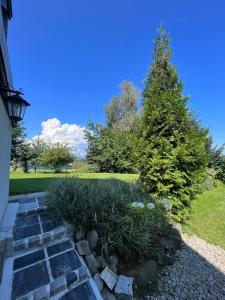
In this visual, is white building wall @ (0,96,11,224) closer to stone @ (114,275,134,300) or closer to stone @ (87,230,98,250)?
stone @ (87,230,98,250)

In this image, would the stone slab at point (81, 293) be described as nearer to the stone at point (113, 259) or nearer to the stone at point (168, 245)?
the stone at point (113, 259)

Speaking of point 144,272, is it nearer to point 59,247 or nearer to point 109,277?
point 109,277

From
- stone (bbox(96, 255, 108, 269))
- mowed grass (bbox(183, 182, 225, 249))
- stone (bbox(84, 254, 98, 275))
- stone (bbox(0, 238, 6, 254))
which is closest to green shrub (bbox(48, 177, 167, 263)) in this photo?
stone (bbox(96, 255, 108, 269))

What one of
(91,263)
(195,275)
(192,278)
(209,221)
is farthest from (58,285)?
(209,221)

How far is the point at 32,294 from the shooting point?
5.37ft

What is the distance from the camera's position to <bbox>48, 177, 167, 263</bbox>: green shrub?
263 centimetres

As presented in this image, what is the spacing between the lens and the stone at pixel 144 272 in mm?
2391

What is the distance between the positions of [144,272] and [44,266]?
58.3 inches

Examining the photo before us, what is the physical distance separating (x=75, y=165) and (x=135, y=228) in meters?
14.1

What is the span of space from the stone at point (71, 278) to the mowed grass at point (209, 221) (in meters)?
3.24

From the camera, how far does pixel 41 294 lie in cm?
166

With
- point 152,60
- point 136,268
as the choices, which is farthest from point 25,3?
point 136,268

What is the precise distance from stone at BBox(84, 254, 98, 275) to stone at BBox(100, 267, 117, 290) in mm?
121

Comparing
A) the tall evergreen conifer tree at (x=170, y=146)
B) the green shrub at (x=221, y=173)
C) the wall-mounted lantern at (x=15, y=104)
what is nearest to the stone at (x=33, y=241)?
the wall-mounted lantern at (x=15, y=104)
